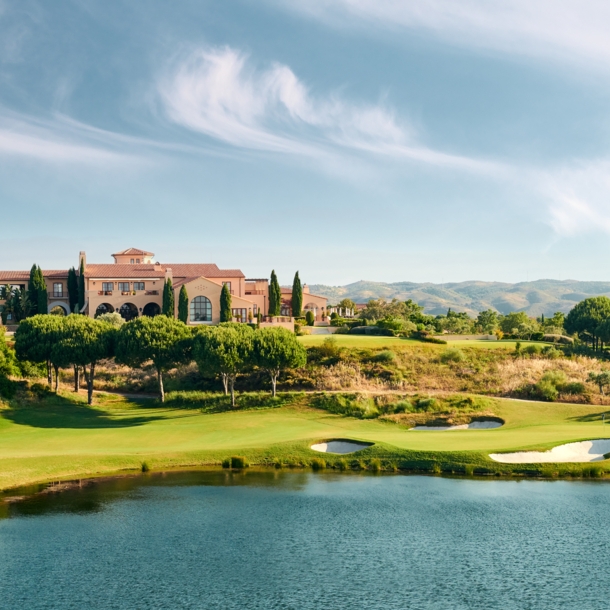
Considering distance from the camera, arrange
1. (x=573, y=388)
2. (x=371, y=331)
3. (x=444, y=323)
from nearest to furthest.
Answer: (x=573, y=388) < (x=371, y=331) < (x=444, y=323)

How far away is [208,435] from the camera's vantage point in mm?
48906

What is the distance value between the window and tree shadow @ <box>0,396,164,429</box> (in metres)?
33.9

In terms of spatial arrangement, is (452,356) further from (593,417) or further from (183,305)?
(183,305)

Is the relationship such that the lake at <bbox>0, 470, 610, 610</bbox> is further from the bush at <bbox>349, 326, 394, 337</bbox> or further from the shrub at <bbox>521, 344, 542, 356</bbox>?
the bush at <bbox>349, 326, 394, 337</bbox>

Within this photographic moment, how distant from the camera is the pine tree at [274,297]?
322 feet

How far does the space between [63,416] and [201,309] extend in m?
37.8

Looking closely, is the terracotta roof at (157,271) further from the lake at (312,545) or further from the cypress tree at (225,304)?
the lake at (312,545)

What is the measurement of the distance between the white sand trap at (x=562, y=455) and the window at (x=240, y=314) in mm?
57011

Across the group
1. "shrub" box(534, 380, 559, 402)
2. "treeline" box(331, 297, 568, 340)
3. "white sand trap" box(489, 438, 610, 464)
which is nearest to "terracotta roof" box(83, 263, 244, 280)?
"treeline" box(331, 297, 568, 340)

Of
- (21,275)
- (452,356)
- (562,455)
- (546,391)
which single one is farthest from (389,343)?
(21,275)

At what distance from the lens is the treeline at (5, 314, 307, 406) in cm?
5969

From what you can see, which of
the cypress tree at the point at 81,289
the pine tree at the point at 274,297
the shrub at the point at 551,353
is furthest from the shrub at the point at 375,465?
the cypress tree at the point at 81,289

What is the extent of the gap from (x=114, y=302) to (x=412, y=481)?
218 feet

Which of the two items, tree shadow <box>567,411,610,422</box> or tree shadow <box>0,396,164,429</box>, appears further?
tree shadow <box>0,396,164,429</box>
